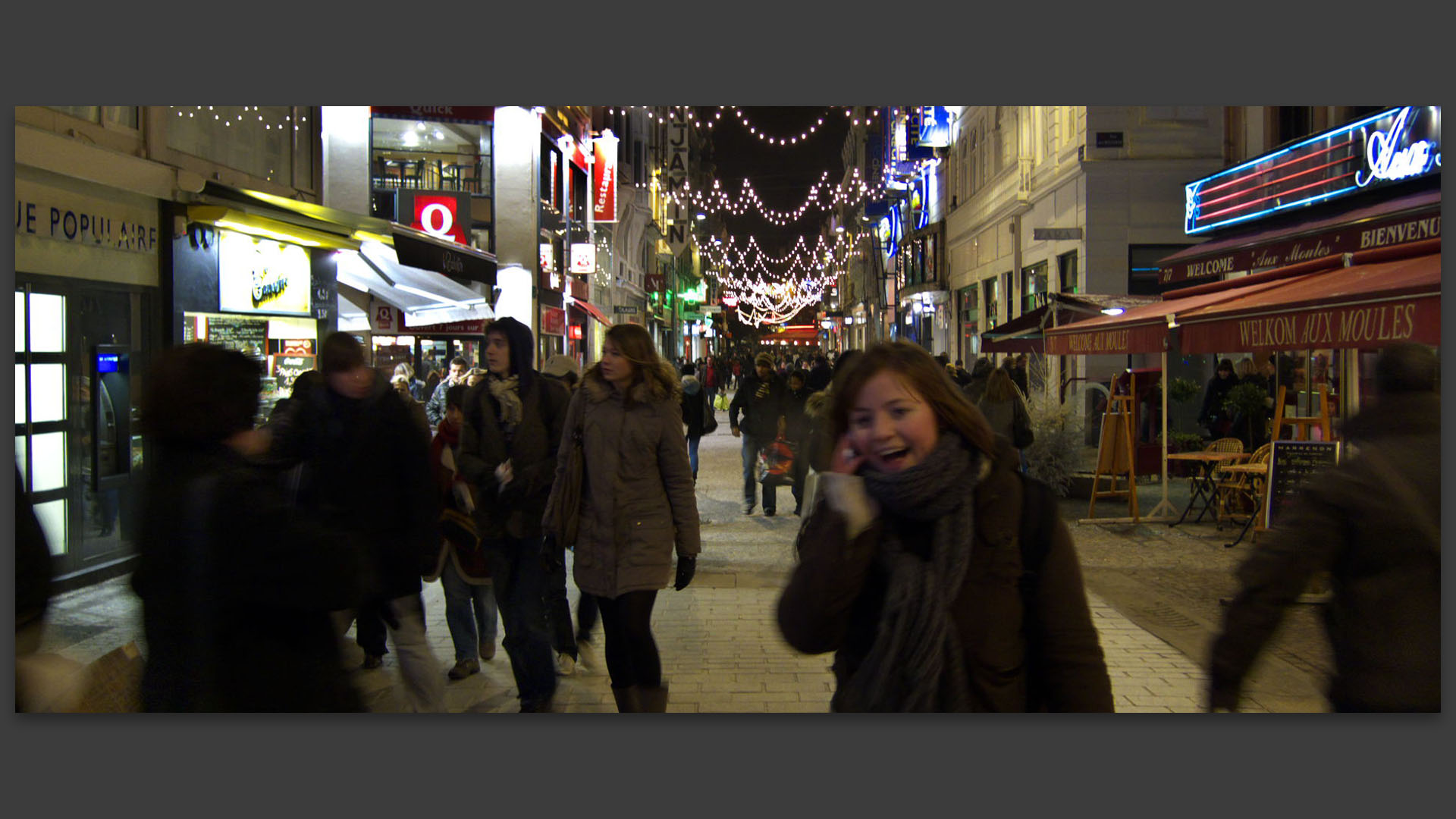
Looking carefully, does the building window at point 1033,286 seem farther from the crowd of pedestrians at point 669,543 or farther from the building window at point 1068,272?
the crowd of pedestrians at point 669,543

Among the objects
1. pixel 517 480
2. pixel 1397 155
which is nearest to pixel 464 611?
pixel 517 480

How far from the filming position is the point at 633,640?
4410 millimetres

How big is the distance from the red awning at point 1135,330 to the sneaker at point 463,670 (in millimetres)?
5660

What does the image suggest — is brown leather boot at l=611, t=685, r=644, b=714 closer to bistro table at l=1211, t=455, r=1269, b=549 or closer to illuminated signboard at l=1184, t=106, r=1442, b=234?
bistro table at l=1211, t=455, r=1269, b=549

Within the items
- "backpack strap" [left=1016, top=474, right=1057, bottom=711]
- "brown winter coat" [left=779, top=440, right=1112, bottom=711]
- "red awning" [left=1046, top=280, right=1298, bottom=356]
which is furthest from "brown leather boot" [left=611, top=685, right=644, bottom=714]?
"red awning" [left=1046, top=280, right=1298, bottom=356]

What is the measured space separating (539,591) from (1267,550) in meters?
3.20

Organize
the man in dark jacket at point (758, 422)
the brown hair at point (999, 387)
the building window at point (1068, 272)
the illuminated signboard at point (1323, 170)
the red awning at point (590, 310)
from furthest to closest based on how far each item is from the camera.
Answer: the red awning at point (590, 310) → the building window at point (1068, 272) → the man in dark jacket at point (758, 422) → the illuminated signboard at point (1323, 170) → the brown hair at point (999, 387)

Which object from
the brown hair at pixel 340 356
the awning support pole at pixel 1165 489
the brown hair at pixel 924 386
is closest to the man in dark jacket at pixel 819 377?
the awning support pole at pixel 1165 489

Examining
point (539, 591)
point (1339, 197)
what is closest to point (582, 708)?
point (539, 591)

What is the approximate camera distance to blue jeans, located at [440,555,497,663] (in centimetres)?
558

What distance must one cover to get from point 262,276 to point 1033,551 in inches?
366

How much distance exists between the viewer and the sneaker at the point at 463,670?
5.59m

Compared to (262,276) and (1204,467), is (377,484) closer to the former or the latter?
(262,276)

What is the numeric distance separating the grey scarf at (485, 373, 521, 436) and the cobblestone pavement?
133 cm
